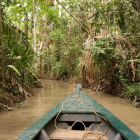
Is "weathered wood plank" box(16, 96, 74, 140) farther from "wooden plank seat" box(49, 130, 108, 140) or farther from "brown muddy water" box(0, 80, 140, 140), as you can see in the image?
"brown muddy water" box(0, 80, 140, 140)

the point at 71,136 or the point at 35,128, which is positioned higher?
the point at 35,128

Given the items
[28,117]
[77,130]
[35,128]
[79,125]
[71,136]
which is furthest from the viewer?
[28,117]

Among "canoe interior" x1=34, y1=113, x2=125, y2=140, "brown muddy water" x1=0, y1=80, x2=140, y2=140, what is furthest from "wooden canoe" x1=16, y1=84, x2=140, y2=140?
"brown muddy water" x1=0, y1=80, x2=140, y2=140

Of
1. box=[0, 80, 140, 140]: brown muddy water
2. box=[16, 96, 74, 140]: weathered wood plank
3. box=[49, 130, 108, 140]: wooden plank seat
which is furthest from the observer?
box=[0, 80, 140, 140]: brown muddy water

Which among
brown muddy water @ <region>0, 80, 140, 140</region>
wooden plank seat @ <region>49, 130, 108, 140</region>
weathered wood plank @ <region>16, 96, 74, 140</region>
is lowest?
brown muddy water @ <region>0, 80, 140, 140</region>

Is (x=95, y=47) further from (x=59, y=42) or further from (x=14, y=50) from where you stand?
(x=59, y=42)

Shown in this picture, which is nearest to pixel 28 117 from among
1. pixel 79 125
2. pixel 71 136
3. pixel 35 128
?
pixel 79 125

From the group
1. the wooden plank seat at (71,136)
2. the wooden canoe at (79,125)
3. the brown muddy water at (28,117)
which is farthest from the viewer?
the brown muddy water at (28,117)

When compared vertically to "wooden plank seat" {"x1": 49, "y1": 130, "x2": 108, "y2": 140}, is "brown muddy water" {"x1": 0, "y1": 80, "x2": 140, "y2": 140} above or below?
below

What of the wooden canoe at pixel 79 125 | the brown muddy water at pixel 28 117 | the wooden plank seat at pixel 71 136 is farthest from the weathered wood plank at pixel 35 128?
the brown muddy water at pixel 28 117

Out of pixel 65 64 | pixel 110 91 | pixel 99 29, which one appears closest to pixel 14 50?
pixel 99 29

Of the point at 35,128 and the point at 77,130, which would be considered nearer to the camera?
the point at 35,128

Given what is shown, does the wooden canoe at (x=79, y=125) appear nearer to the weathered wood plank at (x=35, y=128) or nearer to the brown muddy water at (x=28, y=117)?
the weathered wood plank at (x=35, y=128)

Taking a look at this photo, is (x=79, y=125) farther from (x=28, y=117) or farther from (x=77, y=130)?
(x=28, y=117)
